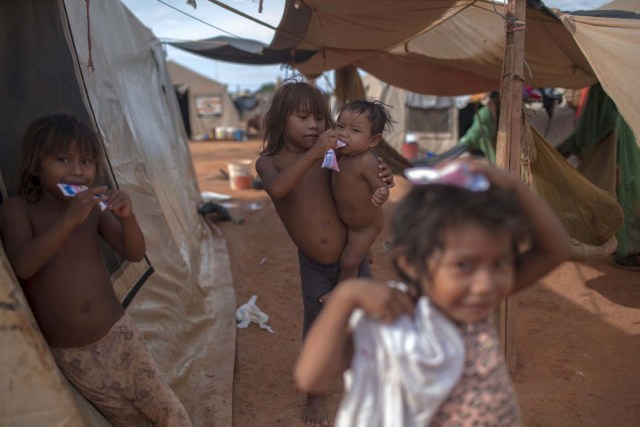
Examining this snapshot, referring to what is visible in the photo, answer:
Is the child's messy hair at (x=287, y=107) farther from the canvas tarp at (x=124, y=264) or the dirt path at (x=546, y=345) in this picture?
the dirt path at (x=546, y=345)

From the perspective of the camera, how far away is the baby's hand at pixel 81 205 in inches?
66.3

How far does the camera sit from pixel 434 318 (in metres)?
1.26

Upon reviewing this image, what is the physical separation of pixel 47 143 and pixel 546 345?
3430 mm

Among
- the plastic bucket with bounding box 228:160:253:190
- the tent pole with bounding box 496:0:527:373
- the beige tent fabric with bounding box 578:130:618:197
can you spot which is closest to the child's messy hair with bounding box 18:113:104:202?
the tent pole with bounding box 496:0:527:373

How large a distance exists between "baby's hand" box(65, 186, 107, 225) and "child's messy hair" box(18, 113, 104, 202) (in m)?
0.23

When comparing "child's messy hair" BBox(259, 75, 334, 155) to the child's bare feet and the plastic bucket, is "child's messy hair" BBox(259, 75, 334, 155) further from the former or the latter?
the plastic bucket

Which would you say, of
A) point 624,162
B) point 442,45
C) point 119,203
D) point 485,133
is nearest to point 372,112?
point 119,203

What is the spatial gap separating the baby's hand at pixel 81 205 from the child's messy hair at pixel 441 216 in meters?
1.03

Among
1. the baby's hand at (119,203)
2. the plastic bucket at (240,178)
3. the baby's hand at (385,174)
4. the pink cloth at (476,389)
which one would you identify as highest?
the baby's hand at (119,203)

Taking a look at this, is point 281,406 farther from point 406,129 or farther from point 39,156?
point 406,129

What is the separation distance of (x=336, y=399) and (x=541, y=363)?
1.46 m

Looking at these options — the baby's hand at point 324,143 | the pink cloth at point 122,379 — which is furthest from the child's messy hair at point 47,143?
the baby's hand at point 324,143

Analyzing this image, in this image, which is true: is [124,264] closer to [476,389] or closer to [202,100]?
[476,389]

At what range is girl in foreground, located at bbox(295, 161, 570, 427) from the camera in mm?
1188
